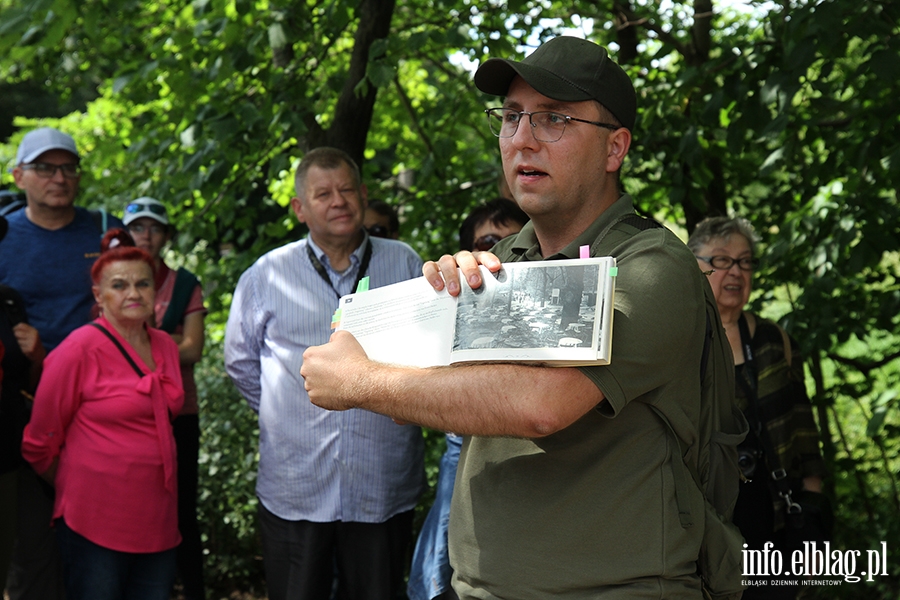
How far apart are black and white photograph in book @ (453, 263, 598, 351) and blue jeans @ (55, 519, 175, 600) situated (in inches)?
104

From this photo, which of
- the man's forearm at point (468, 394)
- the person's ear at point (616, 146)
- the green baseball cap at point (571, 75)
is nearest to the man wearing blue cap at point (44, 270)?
the man's forearm at point (468, 394)

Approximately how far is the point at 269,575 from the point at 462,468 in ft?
6.79

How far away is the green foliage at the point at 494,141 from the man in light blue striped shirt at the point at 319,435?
617 mm

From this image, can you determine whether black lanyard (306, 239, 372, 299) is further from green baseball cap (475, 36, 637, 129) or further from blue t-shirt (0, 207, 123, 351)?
green baseball cap (475, 36, 637, 129)

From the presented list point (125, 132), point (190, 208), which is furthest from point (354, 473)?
point (125, 132)

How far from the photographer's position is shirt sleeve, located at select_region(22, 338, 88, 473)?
12.0 ft

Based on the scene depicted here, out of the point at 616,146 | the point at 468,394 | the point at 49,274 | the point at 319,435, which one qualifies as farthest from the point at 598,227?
the point at 49,274

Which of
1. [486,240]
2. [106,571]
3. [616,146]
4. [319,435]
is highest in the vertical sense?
[486,240]

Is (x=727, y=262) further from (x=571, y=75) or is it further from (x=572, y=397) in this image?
→ (x=572, y=397)

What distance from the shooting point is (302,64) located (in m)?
4.87

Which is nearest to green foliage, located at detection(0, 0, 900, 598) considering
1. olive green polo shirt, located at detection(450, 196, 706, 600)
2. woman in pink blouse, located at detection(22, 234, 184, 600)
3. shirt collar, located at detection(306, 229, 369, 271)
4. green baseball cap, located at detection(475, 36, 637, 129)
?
shirt collar, located at detection(306, 229, 369, 271)

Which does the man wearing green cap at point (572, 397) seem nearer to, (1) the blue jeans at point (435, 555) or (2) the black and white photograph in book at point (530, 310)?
(2) the black and white photograph in book at point (530, 310)

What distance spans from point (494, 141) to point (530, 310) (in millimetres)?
4560

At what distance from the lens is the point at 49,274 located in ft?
13.5
